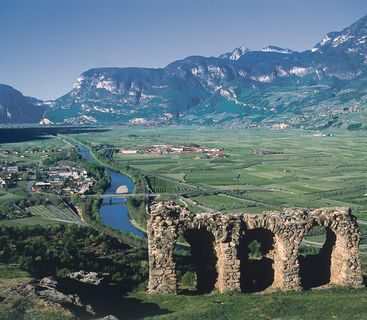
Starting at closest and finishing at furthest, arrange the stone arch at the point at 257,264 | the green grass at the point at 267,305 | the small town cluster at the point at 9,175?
the green grass at the point at 267,305
the stone arch at the point at 257,264
the small town cluster at the point at 9,175

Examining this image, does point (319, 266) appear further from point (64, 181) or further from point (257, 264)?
point (64, 181)

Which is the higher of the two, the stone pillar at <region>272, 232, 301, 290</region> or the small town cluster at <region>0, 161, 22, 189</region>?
the stone pillar at <region>272, 232, 301, 290</region>

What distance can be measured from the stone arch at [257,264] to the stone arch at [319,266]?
2.27 metres

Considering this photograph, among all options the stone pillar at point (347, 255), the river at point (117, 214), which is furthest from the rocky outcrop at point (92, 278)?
the river at point (117, 214)

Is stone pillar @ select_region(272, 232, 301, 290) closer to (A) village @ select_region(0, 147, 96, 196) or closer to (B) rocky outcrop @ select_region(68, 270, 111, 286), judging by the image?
(B) rocky outcrop @ select_region(68, 270, 111, 286)

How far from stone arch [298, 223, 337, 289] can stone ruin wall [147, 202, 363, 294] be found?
1387 millimetres

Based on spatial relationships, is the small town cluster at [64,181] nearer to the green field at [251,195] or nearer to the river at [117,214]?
the green field at [251,195]

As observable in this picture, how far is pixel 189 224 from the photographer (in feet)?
95.2

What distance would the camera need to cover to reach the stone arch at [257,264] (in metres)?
31.0

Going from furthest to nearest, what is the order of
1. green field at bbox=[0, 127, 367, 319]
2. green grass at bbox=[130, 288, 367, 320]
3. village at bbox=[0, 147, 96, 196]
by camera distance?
village at bbox=[0, 147, 96, 196] → green field at bbox=[0, 127, 367, 319] → green grass at bbox=[130, 288, 367, 320]

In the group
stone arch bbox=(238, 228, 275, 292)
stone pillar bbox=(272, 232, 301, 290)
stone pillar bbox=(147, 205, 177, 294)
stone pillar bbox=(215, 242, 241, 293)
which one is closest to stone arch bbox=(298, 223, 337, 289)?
stone pillar bbox=(272, 232, 301, 290)

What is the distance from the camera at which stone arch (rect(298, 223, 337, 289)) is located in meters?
31.4

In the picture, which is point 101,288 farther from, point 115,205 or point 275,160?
point 275,160

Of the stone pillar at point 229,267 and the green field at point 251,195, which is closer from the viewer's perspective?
the green field at point 251,195
